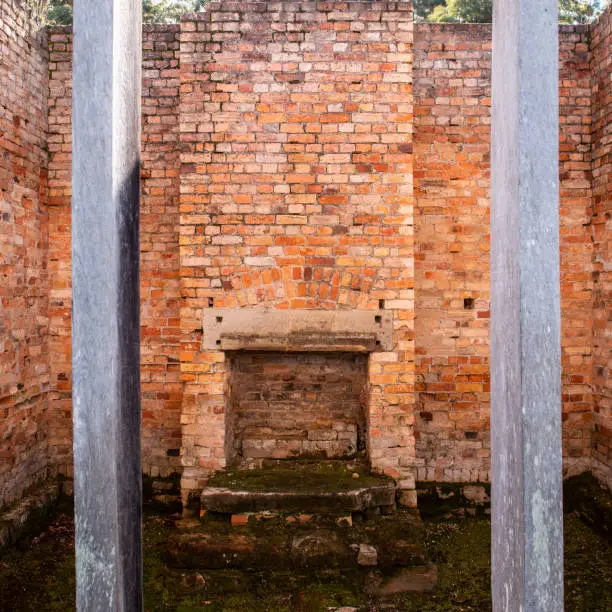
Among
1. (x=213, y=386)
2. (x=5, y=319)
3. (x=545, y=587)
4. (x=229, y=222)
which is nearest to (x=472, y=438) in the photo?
(x=213, y=386)

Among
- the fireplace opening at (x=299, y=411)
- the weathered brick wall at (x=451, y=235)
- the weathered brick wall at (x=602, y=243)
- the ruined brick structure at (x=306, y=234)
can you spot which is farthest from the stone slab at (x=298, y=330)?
the weathered brick wall at (x=602, y=243)

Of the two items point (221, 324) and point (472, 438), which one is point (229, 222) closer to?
point (221, 324)

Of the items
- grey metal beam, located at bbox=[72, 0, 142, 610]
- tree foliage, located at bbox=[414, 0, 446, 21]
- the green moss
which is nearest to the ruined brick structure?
the green moss

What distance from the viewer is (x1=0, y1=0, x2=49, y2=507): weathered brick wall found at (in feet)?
13.1

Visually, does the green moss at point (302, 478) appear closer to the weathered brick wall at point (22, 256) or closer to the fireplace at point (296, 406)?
the fireplace at point (296, 406)

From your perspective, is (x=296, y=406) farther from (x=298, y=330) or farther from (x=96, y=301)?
(x=96, y=301)

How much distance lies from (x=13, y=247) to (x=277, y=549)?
3187 mm

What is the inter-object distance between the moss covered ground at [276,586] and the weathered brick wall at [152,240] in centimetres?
114

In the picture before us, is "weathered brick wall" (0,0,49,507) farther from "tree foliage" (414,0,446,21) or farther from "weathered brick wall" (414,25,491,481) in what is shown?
"tree foliage" (414,0,446,21)

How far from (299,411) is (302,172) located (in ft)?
6.60

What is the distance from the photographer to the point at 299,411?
429cm

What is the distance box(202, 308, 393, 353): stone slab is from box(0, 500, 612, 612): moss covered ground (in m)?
1.61

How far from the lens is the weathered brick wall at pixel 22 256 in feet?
13.1

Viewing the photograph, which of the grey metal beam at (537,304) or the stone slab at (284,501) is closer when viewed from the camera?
the grey metal beam at (537,304)
